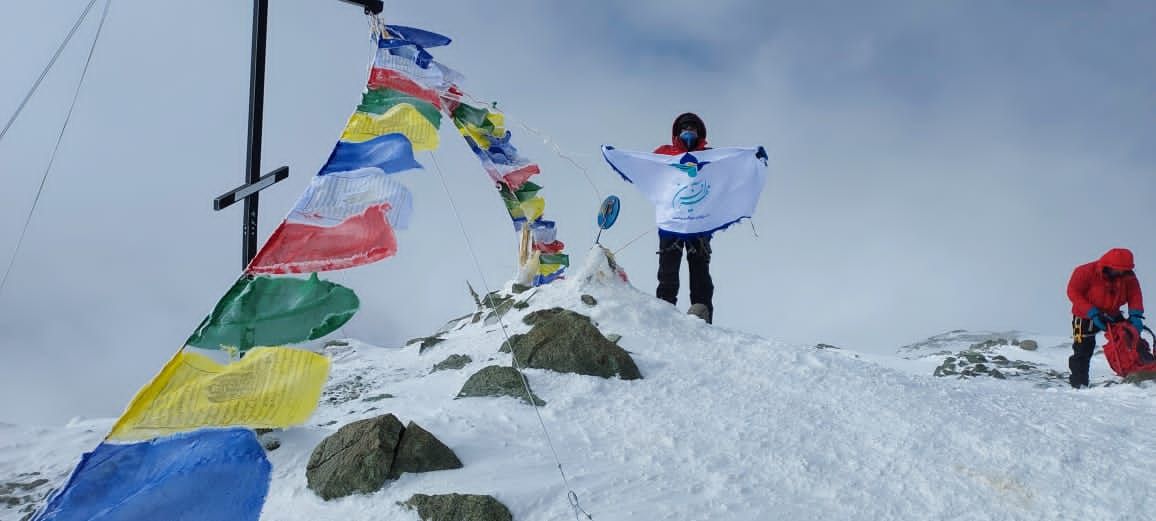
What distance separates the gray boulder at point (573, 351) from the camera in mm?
5738

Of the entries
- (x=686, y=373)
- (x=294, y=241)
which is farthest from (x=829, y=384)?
(x=294, y=241)

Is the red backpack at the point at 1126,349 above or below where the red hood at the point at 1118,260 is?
below

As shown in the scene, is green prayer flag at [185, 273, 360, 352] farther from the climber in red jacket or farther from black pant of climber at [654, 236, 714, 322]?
the climber in red jacket

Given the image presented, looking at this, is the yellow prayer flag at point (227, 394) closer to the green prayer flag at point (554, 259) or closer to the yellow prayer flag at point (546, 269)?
the yellow prayer flag at point (546, 269)

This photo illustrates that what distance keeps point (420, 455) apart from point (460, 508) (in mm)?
603

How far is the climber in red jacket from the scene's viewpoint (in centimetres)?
812

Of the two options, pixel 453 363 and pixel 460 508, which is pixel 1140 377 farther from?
pixel 460 508

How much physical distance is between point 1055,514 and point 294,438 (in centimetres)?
479

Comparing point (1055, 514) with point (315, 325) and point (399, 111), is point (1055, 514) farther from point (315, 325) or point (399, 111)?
point (399, 111)

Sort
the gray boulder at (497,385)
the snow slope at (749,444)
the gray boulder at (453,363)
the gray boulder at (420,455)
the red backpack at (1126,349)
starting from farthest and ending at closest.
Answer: the red backpack at (1126,349) → the gray boulder at (453,363) → the gray boulder at (497,385) → the gray boulder at (420,455) → the snow slope at (749,444)

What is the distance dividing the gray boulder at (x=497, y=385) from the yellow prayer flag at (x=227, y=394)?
6.27ft

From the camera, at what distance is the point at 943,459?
4.38m

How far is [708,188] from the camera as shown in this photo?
758 cm

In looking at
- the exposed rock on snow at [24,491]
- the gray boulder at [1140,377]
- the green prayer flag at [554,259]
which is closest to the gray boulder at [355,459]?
the exposed rock on snow at [24,491]
